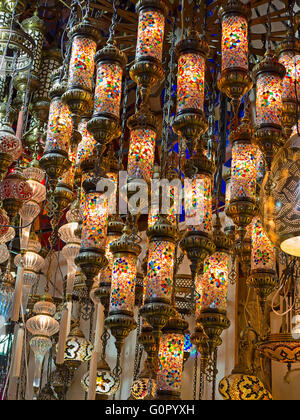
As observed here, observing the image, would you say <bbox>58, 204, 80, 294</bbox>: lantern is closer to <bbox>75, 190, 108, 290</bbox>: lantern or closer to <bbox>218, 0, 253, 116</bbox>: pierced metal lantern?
<bbox>75, 190, 108, 290</bbox>: lantern

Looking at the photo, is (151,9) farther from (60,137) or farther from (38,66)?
(38,66)

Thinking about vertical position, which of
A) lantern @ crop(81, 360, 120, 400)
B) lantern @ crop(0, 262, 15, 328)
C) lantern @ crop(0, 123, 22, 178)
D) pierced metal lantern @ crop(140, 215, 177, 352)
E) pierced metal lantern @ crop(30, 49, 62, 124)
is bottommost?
lantern @ crop(81, 360, 120, 400)

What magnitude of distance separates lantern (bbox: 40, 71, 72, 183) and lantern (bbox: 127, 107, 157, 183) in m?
0.43

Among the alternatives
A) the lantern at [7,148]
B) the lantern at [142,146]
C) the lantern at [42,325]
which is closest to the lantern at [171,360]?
the lantern at [142,146]

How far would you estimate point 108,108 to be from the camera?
4812mm

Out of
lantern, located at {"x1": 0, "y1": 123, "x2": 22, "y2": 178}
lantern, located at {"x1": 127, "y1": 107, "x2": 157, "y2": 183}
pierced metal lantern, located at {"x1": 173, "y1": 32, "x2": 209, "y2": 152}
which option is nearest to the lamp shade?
lantern, located at {"x1": 127, "y1": 107, "x2": 157, "y2": 183}

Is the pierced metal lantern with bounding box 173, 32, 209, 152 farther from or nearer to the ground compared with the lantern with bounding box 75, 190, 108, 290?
farther from the ground

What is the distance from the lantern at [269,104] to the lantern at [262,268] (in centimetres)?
64

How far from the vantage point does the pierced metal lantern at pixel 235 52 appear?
15.3ft

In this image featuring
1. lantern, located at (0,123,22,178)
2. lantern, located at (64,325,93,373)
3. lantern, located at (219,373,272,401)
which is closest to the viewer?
lantern, located at (219,373,272,401)

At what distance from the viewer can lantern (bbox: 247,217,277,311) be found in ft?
16.2

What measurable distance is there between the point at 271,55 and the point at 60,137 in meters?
1.43

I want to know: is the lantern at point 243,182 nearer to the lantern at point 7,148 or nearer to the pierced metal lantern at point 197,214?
the pierced metal lantern at point 197,214

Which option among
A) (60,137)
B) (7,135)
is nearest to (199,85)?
(60,137)
